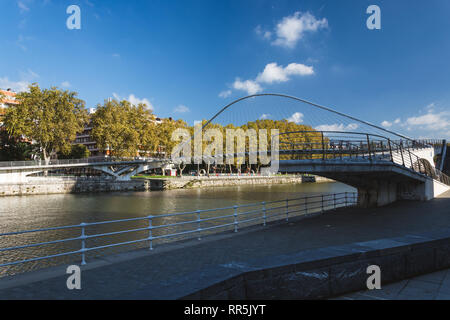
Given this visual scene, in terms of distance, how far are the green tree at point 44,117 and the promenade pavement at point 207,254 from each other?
51.8 meters

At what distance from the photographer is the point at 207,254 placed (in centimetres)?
804

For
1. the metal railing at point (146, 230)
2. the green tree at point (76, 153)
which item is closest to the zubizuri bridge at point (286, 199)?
the metal railing at point (146, 230)

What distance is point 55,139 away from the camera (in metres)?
55.0

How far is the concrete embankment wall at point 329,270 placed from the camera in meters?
3.98

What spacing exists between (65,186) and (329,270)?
→ 5179cm

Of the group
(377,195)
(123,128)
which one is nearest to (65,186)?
(123,128)

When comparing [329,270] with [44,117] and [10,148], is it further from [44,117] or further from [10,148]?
[10,148]

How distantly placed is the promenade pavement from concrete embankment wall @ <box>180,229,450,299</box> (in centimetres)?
27

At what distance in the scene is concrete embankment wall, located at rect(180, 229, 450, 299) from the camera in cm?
398
